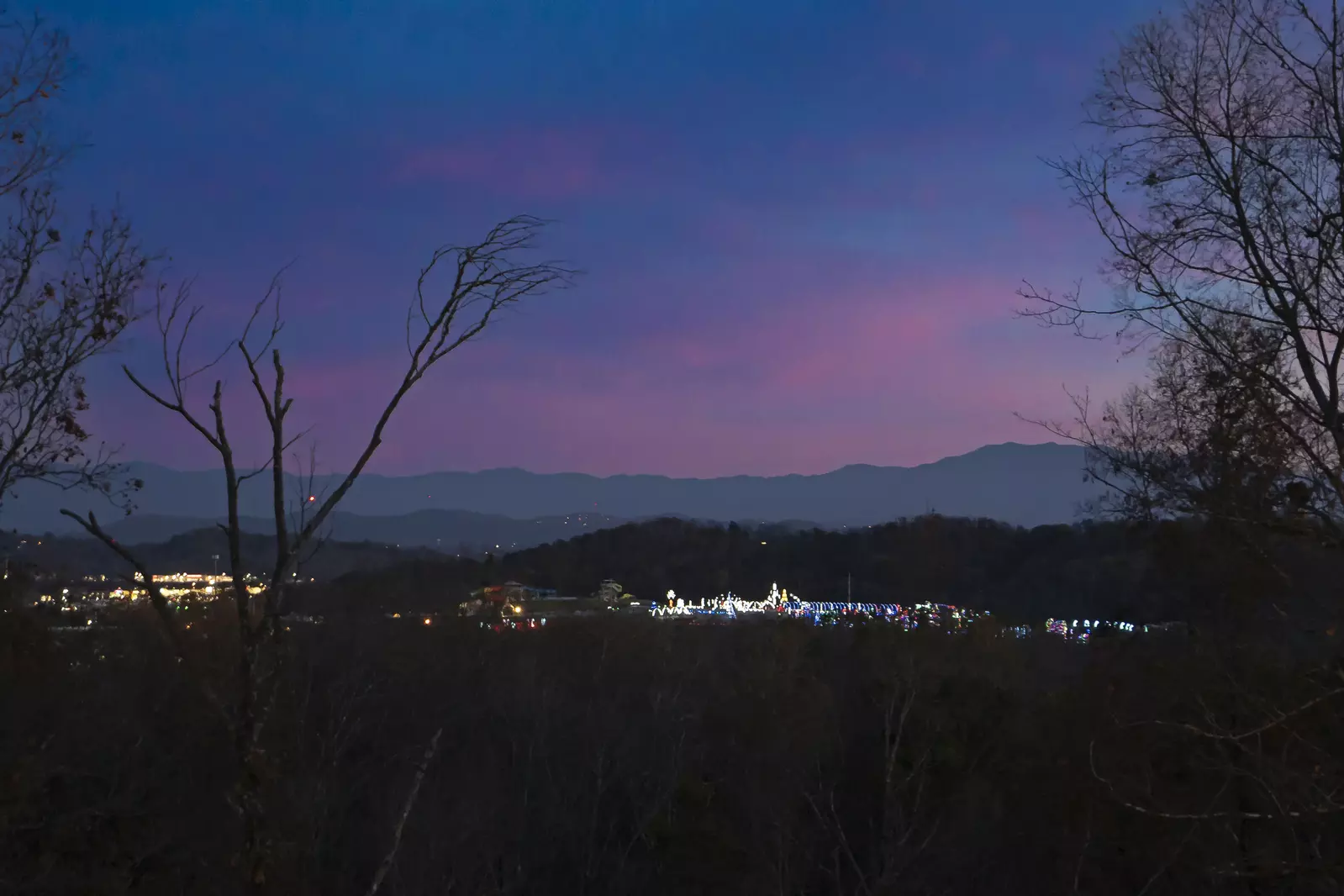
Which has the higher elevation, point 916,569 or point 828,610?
point 916,569

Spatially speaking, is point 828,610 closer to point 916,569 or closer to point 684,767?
point 916,569

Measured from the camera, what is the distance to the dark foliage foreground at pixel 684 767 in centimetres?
899

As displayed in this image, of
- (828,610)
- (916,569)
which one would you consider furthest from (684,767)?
Answer: (916,569)

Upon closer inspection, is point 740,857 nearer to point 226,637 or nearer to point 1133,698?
point 1133,698

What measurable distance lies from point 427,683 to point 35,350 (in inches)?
1007

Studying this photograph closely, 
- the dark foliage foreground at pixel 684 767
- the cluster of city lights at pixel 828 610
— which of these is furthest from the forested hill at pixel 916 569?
the cluster of city lights at pixel 828 610

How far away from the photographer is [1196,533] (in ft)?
24.6

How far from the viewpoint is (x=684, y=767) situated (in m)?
28.1

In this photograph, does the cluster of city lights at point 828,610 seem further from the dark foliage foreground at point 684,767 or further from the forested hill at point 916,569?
the dark foliage foreground at point 684,767

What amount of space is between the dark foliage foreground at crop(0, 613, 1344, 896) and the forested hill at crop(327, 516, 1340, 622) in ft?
2.94

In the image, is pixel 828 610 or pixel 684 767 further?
pixel 828 610

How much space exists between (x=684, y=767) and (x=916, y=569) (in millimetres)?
36467

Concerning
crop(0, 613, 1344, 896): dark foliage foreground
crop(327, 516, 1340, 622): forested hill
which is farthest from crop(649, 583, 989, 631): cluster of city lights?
crop(0, 613, 1344, 896): dark foliage foreground

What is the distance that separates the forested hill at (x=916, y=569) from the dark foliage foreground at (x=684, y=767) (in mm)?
895
